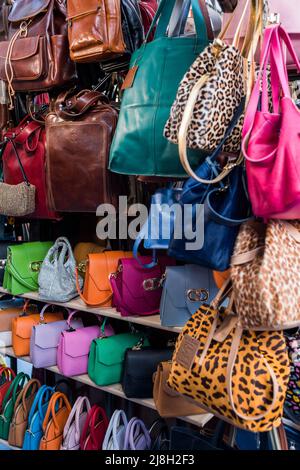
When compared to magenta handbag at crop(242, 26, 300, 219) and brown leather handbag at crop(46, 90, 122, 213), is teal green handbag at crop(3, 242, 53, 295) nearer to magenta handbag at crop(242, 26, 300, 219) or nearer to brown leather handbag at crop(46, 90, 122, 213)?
brown leather handbag at crop(46, 90, 122, 213)

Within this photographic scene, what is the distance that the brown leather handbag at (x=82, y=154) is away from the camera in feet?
5.93

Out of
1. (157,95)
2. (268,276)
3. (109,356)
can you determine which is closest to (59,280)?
(109,356)

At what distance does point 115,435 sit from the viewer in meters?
2.03

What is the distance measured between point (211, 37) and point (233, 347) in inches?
36.5

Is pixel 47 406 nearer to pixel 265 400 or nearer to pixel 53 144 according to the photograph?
pixel 53 144

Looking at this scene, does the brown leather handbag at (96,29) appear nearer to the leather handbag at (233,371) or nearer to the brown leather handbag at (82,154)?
the brown leather handbag at (82,154)

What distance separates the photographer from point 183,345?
4.10 ft

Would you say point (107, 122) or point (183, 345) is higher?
point (107, 122)

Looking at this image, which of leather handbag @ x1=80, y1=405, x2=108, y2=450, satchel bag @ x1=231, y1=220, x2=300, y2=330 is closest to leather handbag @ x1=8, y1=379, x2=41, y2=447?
leather handbag @ x1=80, y1=405, x2=108, y2=450

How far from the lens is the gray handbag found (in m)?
2.19

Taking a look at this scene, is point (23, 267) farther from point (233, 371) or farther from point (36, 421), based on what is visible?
point (233, 371)

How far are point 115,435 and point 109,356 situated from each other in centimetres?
36
